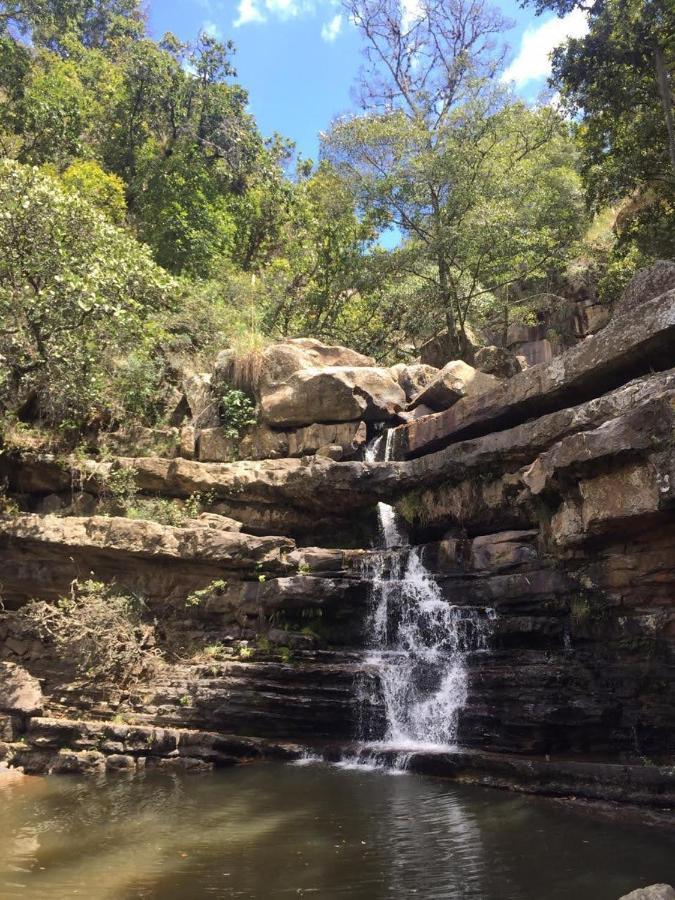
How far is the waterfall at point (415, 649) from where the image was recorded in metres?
11.5

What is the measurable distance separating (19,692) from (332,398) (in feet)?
32.1

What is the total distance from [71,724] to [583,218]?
2214cm

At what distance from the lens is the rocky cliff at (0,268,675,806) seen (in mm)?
10203

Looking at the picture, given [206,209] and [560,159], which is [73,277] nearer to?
[206,209]

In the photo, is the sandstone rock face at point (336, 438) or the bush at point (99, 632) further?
the sandstone rock face at point (336, 438)

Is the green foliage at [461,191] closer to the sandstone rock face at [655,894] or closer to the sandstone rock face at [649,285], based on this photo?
the sandstone rock face at [649,285]

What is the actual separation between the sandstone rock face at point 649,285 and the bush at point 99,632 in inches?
460

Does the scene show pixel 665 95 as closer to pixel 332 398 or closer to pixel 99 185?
pixel 332 398

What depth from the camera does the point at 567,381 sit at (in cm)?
1291

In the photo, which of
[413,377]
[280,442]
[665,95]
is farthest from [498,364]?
[665,95]

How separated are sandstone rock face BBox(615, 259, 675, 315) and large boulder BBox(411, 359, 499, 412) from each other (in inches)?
198

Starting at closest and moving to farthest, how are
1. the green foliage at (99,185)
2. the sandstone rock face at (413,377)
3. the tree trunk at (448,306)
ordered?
the sandstone rock face at (413,377) → the tree trunk at (448,306) → the green foliage at (99,185)

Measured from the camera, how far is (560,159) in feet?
94.5

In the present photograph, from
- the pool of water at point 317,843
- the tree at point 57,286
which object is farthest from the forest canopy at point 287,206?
the pool of water at point 317,843
